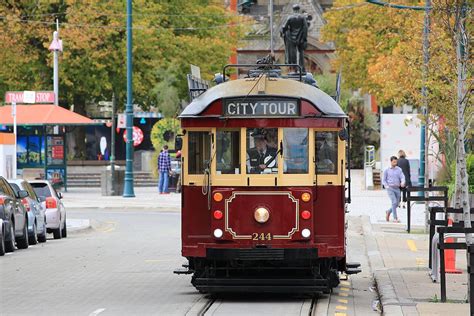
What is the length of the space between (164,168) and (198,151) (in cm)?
3278

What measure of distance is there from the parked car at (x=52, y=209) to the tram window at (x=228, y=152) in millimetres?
14352

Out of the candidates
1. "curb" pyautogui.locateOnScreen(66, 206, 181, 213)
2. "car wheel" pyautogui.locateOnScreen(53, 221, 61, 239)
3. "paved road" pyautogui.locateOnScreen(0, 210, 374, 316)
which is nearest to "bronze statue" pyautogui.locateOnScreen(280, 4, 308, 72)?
"curb" pyautogui.locateOnScreen(66, 206, 181, 213)

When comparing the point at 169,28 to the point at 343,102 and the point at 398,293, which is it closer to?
the point at 343,102

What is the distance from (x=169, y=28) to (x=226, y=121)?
50907 mm

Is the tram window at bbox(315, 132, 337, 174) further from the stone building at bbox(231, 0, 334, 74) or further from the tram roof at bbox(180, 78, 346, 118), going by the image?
the stone building at bbox(231, 0, 334, 74)

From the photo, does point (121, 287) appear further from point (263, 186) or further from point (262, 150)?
point (262, 150)

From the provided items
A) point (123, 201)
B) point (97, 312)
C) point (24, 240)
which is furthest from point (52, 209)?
point (97, 312)

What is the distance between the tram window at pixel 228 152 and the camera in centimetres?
1719

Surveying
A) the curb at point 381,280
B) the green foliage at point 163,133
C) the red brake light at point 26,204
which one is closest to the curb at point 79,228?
the red brake light at point 26,204

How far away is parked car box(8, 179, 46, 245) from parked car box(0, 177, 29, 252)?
2.76 ft

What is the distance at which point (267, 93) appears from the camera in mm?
17234

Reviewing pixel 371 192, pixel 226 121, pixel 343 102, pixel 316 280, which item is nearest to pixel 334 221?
pixel 316 280

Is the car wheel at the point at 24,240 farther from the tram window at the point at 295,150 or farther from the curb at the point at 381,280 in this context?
the tram window at the point at 295,150

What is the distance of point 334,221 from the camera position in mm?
17281
